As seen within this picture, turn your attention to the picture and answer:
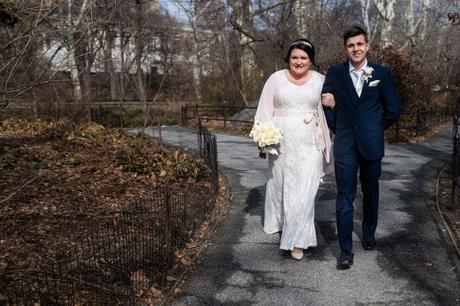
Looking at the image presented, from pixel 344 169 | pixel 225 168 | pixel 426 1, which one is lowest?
pixel 225 168

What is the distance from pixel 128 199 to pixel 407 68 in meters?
10.7

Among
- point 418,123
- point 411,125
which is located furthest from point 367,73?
point 411,125

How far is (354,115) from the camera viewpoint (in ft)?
13.7

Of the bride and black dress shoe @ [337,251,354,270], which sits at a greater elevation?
the bride

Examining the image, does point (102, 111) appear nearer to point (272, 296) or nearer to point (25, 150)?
→ point (25, 150)

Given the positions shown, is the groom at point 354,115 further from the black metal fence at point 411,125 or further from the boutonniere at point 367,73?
the black metal fence at point 411,125

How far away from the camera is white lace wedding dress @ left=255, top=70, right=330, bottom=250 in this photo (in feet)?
14.6

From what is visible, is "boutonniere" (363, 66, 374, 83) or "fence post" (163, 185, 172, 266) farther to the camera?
"fence post" (163, 185, 172, 266)

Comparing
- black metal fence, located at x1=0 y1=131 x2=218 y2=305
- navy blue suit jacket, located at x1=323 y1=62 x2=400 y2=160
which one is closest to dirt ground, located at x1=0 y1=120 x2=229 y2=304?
black metal fence, located at x1=0 y1=131 x2=218 y2=305

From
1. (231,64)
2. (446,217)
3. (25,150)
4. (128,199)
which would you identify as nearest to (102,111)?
(231,64)

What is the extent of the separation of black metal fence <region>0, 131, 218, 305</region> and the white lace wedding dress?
1165mm

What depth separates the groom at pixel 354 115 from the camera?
414 centimetres

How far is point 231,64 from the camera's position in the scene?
2159 cm

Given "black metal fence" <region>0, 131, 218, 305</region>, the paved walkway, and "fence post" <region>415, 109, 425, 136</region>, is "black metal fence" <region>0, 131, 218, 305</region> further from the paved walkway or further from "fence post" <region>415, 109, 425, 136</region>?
"fence post" <region>415, 109, 425, 136</region>
